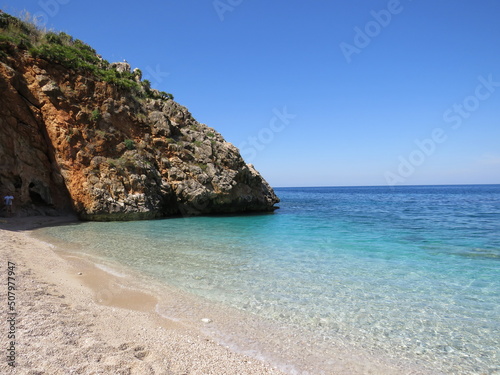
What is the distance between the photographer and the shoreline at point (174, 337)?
404cm

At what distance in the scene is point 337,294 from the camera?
291 inches

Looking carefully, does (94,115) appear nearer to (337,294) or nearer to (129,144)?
(129,144)

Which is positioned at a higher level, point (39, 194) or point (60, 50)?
point (60, 50)

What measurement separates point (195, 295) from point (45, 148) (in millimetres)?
22495

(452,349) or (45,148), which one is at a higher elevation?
(45,148)

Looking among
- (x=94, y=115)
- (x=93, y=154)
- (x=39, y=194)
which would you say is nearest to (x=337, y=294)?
(x=93, y=154)

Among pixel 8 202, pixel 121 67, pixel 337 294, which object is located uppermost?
pixel 121 67

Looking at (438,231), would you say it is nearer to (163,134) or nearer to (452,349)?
(452,349)

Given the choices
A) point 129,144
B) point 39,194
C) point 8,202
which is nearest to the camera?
point 8,202

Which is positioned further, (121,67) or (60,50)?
(121,67)

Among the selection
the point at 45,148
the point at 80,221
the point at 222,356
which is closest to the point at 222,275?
the point at 222,356

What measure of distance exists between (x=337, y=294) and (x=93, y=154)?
74.2 ft

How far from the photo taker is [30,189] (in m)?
21.5

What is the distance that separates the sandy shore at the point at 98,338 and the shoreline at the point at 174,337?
0.01 m
